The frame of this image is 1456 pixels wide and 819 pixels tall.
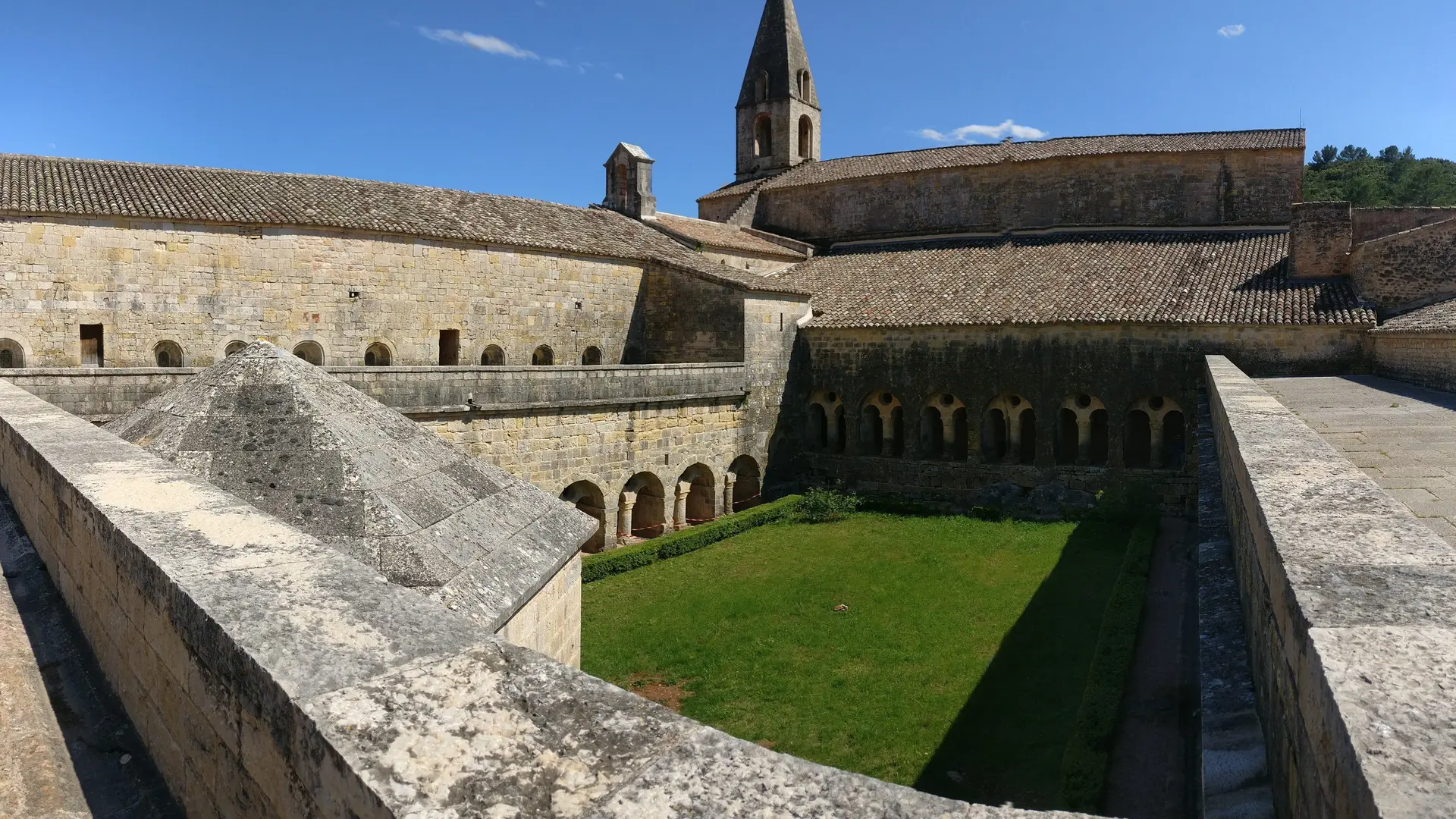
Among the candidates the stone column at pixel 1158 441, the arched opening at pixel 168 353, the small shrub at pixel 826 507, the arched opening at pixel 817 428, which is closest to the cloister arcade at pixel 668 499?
the small shrub at pixel 826 507

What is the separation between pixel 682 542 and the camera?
18.1 meters

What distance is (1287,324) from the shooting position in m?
18.6

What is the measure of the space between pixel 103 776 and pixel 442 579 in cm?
198

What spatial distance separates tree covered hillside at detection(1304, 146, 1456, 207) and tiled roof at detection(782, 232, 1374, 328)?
90.8ft

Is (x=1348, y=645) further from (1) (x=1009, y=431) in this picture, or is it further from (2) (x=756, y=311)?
(1) (x=1009, y=431)

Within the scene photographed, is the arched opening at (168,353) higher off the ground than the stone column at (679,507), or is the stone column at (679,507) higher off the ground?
the arched opening at (168,353)

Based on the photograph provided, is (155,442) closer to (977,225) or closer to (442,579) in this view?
(442,579)

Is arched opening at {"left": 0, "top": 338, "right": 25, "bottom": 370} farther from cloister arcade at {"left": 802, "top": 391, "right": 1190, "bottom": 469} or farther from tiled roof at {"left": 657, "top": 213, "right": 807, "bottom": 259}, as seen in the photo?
cloister arcade at {"left": 802, "top": 391, "right": 1190, "bottom": 469}

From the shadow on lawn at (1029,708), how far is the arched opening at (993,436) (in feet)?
24.0

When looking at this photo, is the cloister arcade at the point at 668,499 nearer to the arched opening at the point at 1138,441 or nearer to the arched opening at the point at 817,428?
the arched opening at the point at 817,428

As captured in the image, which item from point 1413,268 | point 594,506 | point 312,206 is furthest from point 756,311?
point 1413,268

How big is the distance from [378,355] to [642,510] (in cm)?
653

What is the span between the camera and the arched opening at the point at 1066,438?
69.6 ft

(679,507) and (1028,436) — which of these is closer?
(679,507)
